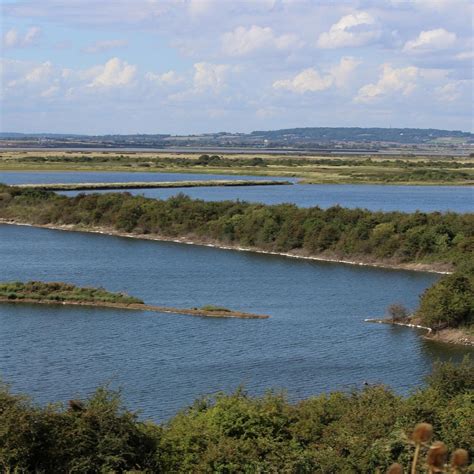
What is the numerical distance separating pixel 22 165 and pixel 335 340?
121327 mm

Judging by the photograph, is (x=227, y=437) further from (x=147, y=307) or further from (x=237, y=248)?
(x=237, y=248)

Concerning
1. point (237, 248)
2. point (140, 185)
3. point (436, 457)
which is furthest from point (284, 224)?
point (436, 457)

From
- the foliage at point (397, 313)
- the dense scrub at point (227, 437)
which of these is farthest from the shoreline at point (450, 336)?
the dense scrub at point (227, 437)

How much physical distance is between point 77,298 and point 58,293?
117cm

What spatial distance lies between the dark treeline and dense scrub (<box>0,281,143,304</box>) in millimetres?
16112

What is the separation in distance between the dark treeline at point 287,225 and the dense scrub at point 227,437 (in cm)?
2522

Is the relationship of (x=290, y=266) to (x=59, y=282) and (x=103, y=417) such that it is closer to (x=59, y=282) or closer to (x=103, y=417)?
(x=59, y=282)

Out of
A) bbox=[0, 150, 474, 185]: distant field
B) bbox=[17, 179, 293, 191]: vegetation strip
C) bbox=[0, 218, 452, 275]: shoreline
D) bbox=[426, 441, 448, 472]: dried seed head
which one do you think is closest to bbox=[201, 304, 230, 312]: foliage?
bbox=[0, 218, 452, 275]: shoreline

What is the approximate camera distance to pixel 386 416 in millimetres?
18469

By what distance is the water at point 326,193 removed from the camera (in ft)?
293

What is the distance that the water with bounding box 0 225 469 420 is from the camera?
27547 millimetres

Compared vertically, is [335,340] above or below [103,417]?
below

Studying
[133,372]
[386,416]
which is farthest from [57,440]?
[133,372]

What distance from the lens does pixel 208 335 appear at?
34500 mm
